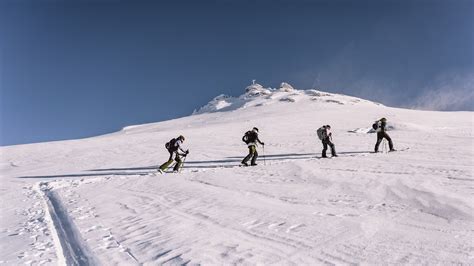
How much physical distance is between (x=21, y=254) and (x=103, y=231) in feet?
5.04

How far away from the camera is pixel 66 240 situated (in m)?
7.40

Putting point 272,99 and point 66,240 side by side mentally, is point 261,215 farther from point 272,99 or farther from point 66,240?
point 272,99

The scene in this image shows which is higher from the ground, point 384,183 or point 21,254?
point 384,183

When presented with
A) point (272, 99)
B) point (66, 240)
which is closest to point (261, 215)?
point (66, 240)

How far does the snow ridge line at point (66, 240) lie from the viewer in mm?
6171

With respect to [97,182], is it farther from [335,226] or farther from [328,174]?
[335,226]

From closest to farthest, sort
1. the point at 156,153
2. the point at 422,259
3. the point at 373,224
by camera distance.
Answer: the point at 422,259
the point at 373,224
the point at 156,153

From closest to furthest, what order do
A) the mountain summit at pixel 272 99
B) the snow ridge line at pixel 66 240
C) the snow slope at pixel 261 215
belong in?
the snow slope at pixel 261 215 → the snow ridge line at pixel 66 240 → the mountain summit at pixel 272 99

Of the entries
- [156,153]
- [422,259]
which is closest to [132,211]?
[422,259]

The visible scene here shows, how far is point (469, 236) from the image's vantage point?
5.46m

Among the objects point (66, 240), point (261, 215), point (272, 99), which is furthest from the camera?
point (272, 99)

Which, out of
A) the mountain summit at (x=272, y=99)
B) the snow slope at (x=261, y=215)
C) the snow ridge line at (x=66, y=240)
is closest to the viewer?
the snow slope at (x=261, y=215)

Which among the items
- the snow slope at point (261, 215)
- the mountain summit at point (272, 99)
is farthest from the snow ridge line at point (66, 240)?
the mountain summit at point (272, 99)

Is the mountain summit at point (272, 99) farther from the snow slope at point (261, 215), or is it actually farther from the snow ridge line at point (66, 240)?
the snow ridge line at point (66, 240)
